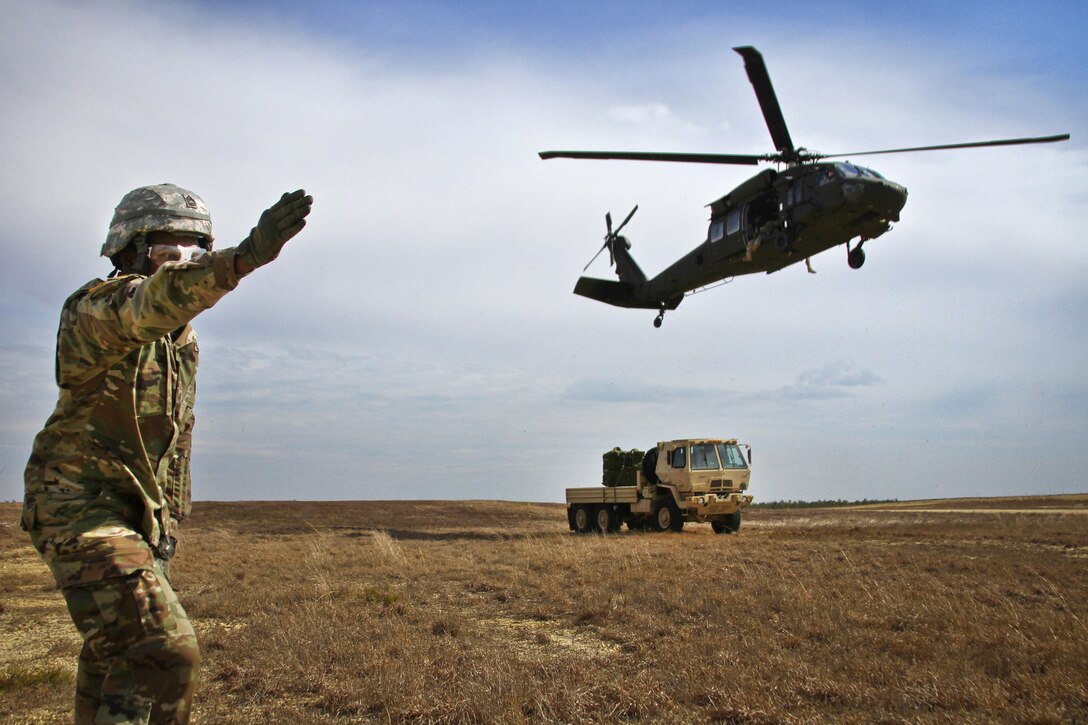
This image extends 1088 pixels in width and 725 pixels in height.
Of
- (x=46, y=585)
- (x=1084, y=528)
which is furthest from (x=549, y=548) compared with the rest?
(x=1084, y=528)

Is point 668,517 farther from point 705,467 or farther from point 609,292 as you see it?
point 609,292

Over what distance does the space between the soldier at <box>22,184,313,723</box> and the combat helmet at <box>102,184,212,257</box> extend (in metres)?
0.03

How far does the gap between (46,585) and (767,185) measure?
13.5 meters

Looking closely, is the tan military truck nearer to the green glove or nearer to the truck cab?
the truck cab

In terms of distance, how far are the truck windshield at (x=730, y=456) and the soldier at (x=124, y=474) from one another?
63.6 feet

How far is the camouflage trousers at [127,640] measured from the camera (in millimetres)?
2629

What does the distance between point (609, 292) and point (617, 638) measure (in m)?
16.6

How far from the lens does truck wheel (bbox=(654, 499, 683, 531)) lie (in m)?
21.4

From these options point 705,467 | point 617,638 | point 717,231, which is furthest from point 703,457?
point 617,638

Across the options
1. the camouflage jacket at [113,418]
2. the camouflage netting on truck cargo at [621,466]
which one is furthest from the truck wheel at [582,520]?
the camouflage jacket at [113,418]

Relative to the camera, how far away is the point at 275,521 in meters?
28.1

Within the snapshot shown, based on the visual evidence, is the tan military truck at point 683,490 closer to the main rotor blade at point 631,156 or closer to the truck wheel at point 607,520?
the truck wheel at point 607,520

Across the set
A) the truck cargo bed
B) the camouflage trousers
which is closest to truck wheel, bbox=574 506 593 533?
the truck cargo bed

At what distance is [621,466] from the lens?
982 inches
